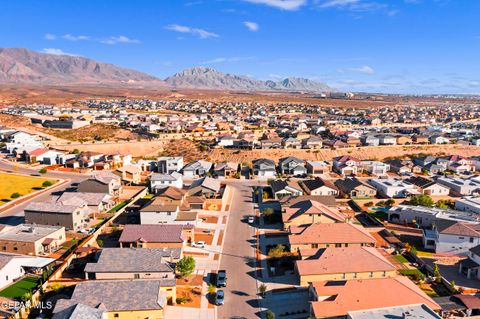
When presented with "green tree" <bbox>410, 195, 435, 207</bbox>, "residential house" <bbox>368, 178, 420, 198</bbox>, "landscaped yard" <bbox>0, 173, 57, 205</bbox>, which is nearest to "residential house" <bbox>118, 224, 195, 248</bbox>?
"landscaped yard" <bbox>0, 173, 57, 205</bbox>

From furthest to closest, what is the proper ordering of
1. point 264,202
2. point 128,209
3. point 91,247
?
1. point 264,202
2. point 128,209
3. point 91,247

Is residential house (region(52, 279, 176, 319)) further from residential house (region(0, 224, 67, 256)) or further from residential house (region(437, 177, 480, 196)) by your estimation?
residential house (region(437, 177, 480, 196))

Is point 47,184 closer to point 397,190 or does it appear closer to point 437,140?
point 397,190

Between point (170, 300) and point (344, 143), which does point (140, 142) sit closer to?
point (344, 143)

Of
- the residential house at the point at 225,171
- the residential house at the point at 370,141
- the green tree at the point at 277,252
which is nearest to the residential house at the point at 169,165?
the residential house at the point at 225,171

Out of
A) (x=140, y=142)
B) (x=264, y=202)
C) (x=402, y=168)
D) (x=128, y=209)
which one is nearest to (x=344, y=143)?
(x=402, y=168)

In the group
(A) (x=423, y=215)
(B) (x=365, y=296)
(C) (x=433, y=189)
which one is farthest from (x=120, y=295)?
(C) (x=433, y=189)
